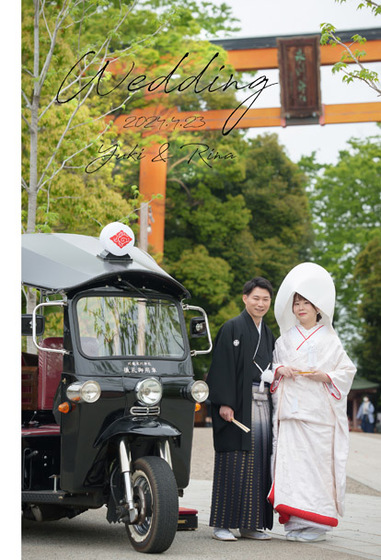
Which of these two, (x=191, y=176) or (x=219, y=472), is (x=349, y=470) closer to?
(x=219, y=472)

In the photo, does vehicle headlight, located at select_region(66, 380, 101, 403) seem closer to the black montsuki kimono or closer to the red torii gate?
the black montsuki kimono

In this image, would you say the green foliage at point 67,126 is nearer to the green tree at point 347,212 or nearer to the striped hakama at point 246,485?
the striped hakama at point 246,485

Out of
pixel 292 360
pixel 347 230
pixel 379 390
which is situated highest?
pixel 347 230

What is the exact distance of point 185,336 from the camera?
7551 mm

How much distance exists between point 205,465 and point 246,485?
806cm

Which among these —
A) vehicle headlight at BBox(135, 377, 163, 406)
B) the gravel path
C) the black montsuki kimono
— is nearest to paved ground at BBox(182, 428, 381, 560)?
the gravel path

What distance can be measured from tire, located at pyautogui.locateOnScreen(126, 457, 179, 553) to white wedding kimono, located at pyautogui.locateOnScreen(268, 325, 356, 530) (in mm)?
1159

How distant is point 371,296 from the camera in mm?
35250

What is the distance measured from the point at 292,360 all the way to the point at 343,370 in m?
0.42

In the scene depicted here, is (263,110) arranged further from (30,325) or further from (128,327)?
(30,325)

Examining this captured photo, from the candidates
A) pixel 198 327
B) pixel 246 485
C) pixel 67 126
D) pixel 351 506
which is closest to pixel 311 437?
pixel 246 485

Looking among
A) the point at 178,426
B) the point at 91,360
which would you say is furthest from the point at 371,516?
the point at 91,360

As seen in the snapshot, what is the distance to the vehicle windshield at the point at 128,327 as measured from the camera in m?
7.16
